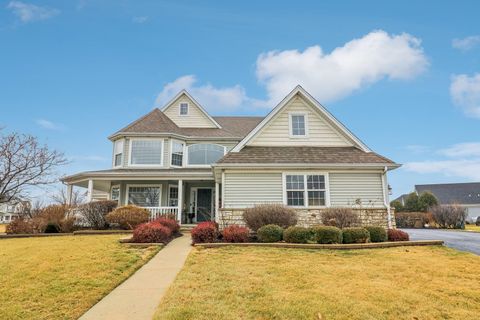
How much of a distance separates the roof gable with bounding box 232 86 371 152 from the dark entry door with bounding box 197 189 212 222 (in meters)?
6.79

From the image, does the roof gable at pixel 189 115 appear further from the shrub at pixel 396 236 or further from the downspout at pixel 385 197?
the shrub at pixel 396 236

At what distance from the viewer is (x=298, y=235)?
1095cm

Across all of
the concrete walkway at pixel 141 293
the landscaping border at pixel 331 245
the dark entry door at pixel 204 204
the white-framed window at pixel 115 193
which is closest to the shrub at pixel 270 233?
the landscaping border at pixel 331 245

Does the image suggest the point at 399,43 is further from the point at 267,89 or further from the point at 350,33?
the point at 267,89

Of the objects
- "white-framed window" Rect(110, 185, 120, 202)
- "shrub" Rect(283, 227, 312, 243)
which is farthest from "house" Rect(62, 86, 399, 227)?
"shrub" Rect(283, 227, 312, 243)

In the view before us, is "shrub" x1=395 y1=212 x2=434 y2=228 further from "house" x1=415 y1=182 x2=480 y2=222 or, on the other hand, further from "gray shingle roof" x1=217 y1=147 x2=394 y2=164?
"house" x1=415 y1=182 x2=480 y2=222

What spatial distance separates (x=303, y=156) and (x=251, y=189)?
3120 millimetres

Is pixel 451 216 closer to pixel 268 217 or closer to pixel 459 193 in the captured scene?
pixel 268 217

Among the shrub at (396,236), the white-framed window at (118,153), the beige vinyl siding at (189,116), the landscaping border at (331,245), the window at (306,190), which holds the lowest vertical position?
the landscaping border at (331,245)

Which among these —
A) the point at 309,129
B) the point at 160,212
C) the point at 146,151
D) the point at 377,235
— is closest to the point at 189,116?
the point at 146,151

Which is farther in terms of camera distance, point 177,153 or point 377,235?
point 177,153

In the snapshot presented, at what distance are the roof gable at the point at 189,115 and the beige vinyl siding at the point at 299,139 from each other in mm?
8606

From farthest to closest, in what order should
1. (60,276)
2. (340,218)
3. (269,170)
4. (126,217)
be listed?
(126,217), (269,170), (340,218), (60,276)

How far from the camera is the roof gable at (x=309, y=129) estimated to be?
16359 millimetres
